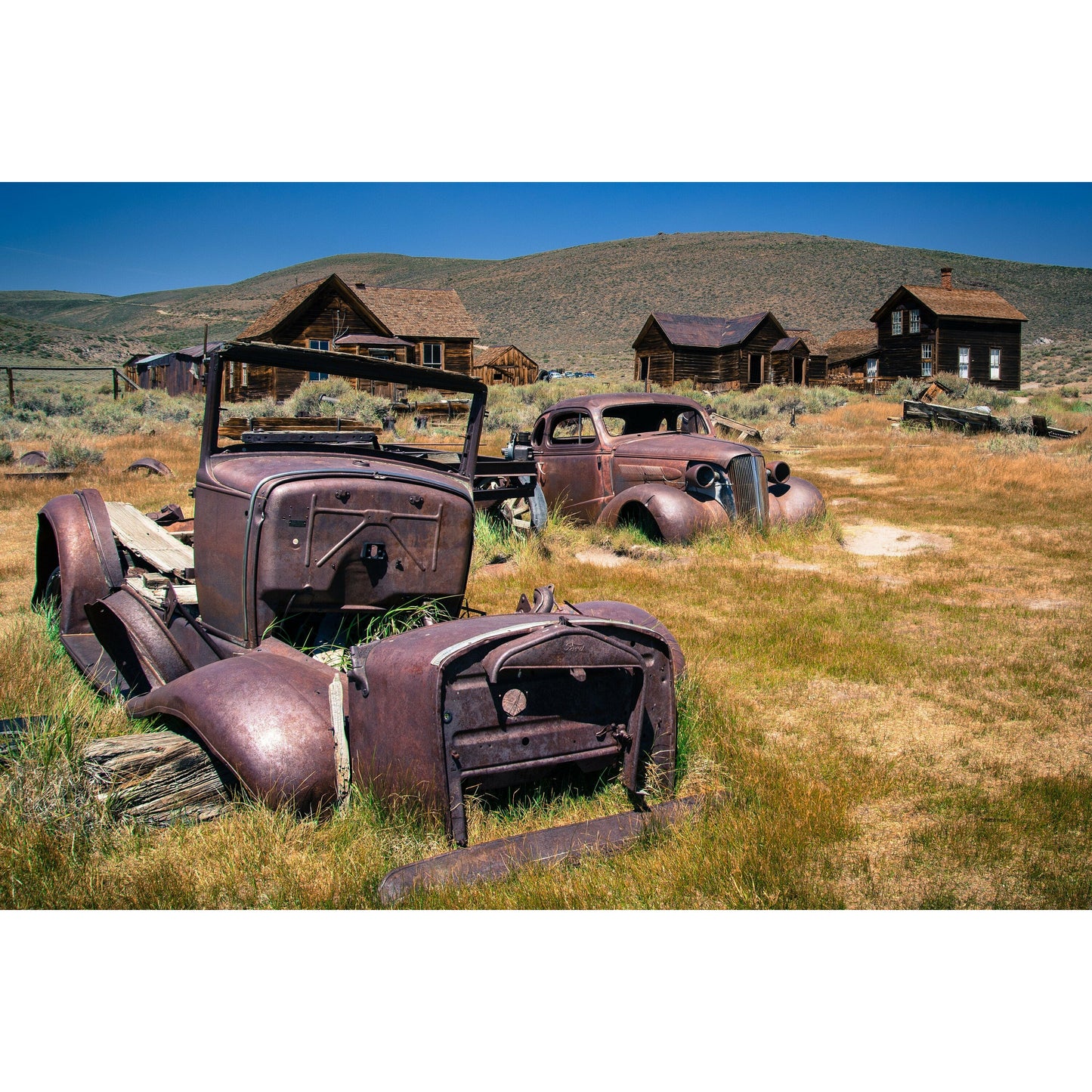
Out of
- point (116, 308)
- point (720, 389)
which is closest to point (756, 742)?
point (720, 389)

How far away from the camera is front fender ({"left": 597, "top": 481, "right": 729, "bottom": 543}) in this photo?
27.4ft

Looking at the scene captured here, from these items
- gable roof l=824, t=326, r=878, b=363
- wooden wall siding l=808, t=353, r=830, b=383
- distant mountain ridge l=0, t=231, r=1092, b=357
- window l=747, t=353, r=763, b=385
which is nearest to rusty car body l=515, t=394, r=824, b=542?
window l=747, t=353, r=763, b=385

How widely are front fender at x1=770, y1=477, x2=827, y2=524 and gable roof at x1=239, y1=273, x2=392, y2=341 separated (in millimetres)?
25058

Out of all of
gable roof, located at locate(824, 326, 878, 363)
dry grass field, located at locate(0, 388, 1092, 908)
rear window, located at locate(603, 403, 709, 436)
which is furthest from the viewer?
gable roof, located at locate(824, 326, 878, 363)

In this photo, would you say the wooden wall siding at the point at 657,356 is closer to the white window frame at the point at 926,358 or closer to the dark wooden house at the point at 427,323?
the dark wooden house at the point at 427,323

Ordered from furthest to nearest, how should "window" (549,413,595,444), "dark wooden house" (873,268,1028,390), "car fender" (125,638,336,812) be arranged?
"dark wooden house" (873,268,1028,390) → "window" (549,413,595,444) → "car fender" (125,638,336,812)

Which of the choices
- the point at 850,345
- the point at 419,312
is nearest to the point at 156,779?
the point at 419,312

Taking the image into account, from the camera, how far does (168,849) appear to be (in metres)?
2.69

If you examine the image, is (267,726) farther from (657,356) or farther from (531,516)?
(657,356)

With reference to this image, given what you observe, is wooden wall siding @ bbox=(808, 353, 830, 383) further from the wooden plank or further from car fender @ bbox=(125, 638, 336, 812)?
car fender @ bbox=(125, 638, 336, 812)

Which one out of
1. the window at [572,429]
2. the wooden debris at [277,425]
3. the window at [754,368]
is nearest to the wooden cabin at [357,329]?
the window at [754,368]

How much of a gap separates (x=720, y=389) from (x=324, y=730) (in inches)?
1549

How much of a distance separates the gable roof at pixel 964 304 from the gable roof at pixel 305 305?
27.8 m

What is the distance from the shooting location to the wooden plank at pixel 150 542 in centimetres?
474
